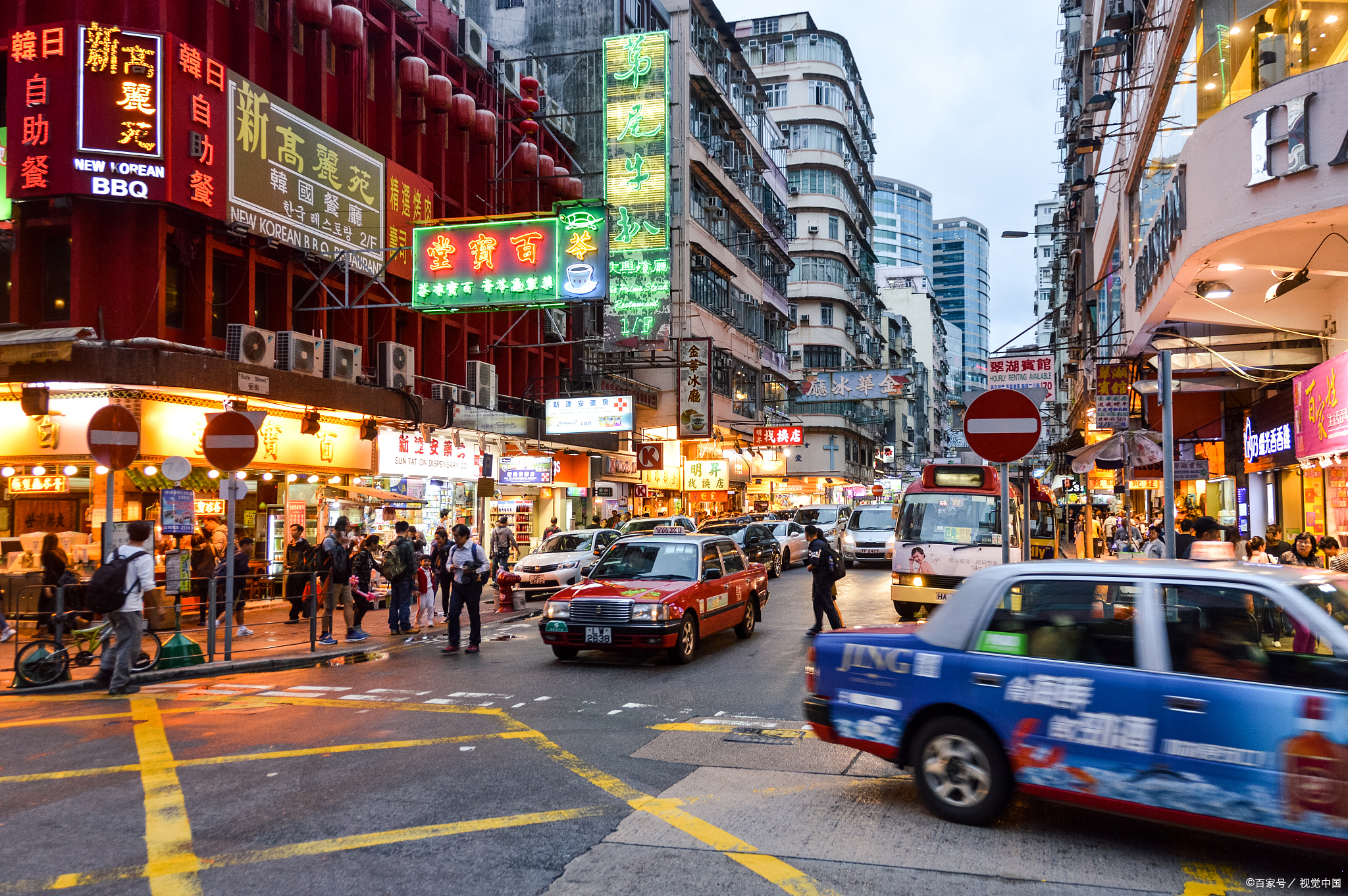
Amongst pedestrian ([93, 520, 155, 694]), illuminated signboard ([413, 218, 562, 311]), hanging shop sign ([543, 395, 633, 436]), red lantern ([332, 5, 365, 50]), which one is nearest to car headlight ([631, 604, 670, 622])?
pedestrian ([93, 520, 155, 694])

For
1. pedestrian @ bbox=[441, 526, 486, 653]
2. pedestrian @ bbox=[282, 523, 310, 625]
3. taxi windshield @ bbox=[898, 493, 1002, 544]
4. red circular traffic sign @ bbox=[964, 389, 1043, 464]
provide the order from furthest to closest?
pedestrian @ bbox=[282, 523, 310, 625] → taxi windshield @ bbox=[898, 493, 1002, 544] → pedestrian @ bbox=[441, 526, 486, 653] → red circular traffic sign @ bbox=[964, 389, 1043, 464]

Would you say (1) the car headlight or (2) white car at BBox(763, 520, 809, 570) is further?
(2) white car at BBox(763, 520, 809, 570)

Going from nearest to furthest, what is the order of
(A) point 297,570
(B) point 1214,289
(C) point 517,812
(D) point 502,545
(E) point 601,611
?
(C) point 517,812
(E) point 601,611
(B) point 1214,289
(A) point 297,570
(D) point 502,545

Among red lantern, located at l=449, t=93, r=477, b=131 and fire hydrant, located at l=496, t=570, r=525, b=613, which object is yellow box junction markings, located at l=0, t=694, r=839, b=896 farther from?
red lantern, located at l=449, t=93, r=477, b=131

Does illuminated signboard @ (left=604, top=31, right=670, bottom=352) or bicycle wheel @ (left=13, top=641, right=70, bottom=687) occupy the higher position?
illuminated signboard @ (left=604, top=31, right=670, bottom=352)

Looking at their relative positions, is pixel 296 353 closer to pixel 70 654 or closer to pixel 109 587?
pixel 70 654

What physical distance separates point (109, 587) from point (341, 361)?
10.2 meters

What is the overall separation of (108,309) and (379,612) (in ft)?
25.3

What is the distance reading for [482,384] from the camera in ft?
87.3

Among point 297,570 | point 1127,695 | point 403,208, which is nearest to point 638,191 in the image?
point 403,208

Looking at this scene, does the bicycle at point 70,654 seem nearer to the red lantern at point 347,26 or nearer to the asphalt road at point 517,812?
the asphalt road at point 517,812

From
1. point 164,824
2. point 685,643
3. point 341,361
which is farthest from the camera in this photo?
point 341,361

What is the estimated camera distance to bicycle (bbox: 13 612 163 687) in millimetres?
11188

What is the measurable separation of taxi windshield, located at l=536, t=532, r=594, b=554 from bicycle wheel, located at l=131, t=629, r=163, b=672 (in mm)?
10161
